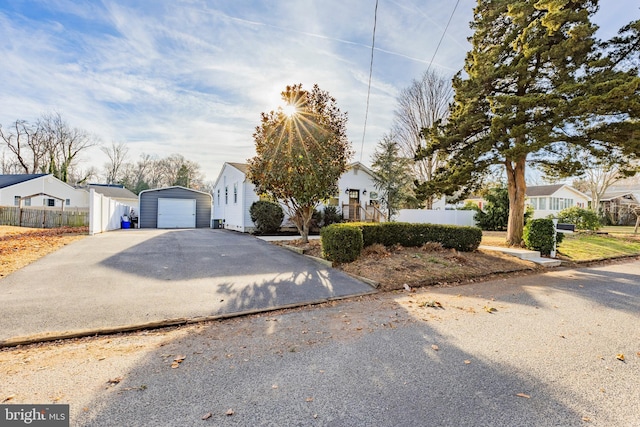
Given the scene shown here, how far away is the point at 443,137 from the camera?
11.2 metres

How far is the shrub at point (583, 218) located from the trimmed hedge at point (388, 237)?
1486 centimetres

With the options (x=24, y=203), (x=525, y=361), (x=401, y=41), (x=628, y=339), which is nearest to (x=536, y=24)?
(x=401, y=41)

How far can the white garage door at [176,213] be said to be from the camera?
74.0 feet

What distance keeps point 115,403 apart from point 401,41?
12.2 meters

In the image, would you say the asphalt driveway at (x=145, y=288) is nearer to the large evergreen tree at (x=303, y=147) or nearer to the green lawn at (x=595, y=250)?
the large evergreen tree at (x=303, y=147)

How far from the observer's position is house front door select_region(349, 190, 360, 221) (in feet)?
63.7

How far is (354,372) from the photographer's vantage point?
2840 millimetres

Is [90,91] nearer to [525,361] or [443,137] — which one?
[443,137]

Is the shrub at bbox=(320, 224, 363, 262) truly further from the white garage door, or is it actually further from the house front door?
the white garage door

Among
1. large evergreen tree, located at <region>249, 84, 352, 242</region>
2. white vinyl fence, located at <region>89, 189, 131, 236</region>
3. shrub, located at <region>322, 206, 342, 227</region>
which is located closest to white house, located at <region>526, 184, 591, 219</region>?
shrub, located at <region>322, 206, 342, 227</region>

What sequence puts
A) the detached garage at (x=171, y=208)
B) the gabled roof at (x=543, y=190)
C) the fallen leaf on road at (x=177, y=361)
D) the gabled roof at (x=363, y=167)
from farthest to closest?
1. the gabled roof at (x=543, y=190)
2. the detached garage at (x=171, y=208)
3. the gabled roof at (x=363, y=167)
4. the fallen leaf on road at (x=177, y=361)

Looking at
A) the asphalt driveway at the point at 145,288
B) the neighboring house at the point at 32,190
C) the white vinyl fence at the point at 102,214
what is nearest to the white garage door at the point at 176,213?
the white vinyl fence at the point at 102,214

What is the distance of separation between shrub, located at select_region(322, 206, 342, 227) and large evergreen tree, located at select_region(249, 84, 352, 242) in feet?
24.5

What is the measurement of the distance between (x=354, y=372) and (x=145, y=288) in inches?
176
